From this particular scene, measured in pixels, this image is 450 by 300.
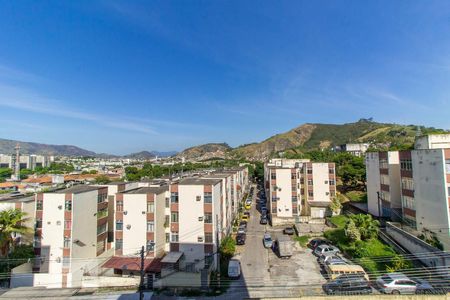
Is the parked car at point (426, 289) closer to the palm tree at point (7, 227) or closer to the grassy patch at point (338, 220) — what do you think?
the grassy patch at point (338, 220)

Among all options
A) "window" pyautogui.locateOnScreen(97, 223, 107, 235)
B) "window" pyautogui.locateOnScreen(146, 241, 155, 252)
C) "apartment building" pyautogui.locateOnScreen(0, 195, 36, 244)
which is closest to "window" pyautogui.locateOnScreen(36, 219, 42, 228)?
"apartment building" pyautogui.locateOnScreen(0, 195, 36, 244)

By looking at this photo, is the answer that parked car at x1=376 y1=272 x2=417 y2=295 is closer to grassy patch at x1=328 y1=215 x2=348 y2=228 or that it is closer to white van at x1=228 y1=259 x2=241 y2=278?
white van at x1=228 y1=259 x2=241 y2=278

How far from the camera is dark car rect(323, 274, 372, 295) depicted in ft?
66.0

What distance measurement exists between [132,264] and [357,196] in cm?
4592

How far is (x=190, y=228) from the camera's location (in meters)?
27.4

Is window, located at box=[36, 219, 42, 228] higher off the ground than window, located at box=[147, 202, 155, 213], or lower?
lower

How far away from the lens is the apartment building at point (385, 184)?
33.6 meters

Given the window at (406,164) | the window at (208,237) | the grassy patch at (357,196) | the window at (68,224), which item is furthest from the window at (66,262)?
the grassy patch at (357,196)

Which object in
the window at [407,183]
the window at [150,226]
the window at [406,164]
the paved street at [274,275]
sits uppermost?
the window at [406,164]

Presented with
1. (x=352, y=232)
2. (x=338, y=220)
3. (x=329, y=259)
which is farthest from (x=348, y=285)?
(x=338, y=220)

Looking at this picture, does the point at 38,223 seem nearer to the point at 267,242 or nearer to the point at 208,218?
the point at 208,218

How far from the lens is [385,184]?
3512cm

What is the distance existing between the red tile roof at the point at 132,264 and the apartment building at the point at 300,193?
2327cm

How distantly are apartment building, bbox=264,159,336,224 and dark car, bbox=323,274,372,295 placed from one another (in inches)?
862
